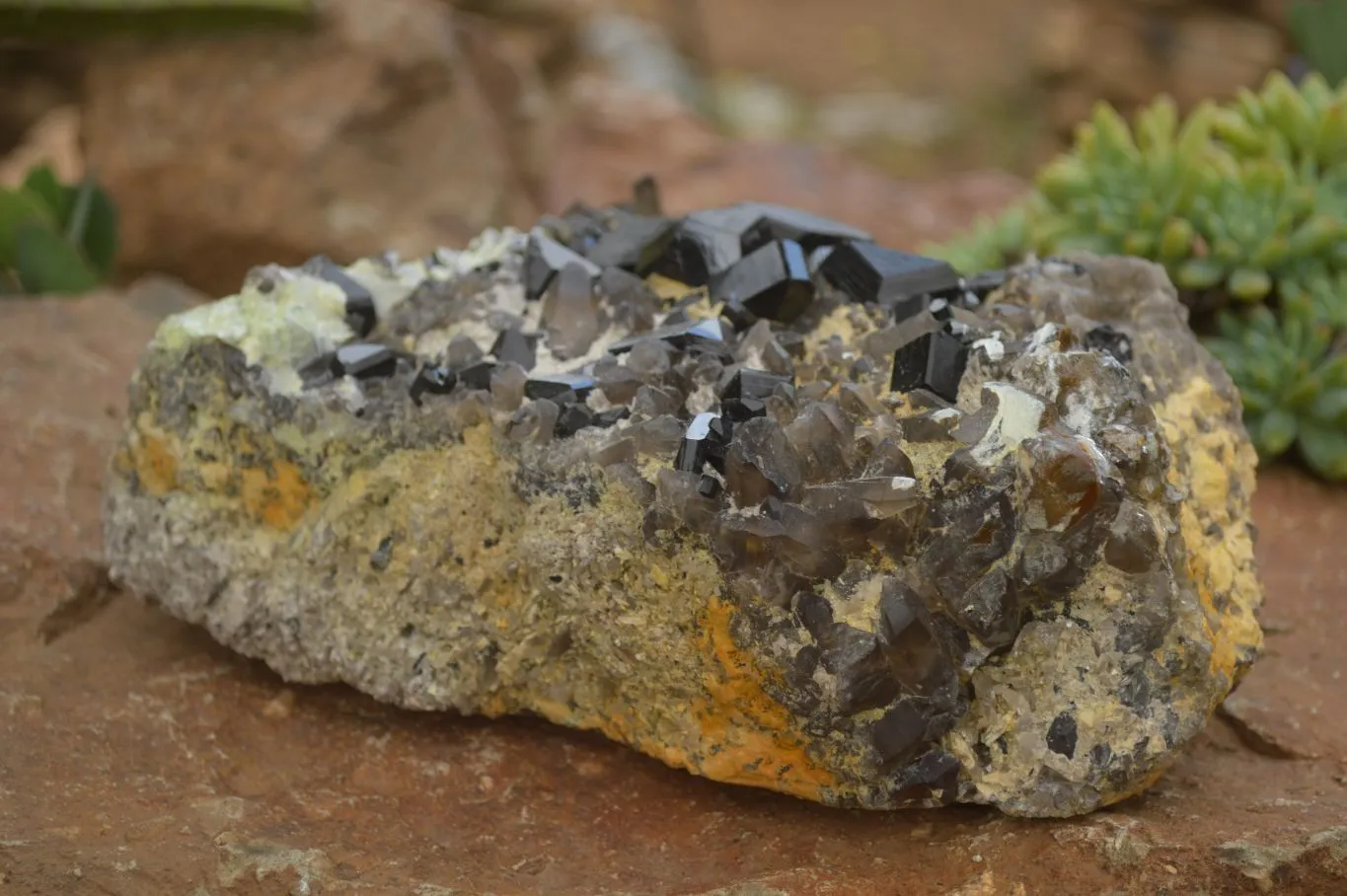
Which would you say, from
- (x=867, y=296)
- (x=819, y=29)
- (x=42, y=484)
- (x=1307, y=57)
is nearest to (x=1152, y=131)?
(x=1307, y=57)

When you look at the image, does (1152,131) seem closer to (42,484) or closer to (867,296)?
(867,296)

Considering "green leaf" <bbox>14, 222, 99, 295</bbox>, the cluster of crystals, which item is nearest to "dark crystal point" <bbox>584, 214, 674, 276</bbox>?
the cluster of crystals

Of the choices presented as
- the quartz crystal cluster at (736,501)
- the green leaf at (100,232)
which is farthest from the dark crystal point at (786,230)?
the green leaf at (100,232)

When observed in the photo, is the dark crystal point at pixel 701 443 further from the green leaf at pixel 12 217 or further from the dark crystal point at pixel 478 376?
the green leaf at pixel 12 217

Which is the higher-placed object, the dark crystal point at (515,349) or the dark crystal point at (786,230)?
the dark crystal point at (786,230)

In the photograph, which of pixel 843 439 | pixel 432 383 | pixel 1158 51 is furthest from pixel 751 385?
pixel 1158 51

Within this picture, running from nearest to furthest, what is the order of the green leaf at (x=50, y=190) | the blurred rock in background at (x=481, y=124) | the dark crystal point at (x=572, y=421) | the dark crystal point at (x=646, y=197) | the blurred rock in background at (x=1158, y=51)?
the dark crystal point at (x=572, y=421) → the dark crystal point at (x=646, y=197) → the green leaf at (x=50, y=190) → the blurred rock in background at (x=481, y=124) → the blurred rock in background at (x=1158, y=51)

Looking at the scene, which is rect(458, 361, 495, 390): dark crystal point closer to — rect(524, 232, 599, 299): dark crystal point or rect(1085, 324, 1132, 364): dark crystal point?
rect(524, 232, 599, 299): dark crystal point

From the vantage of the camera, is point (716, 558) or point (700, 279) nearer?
point (716, 558)
